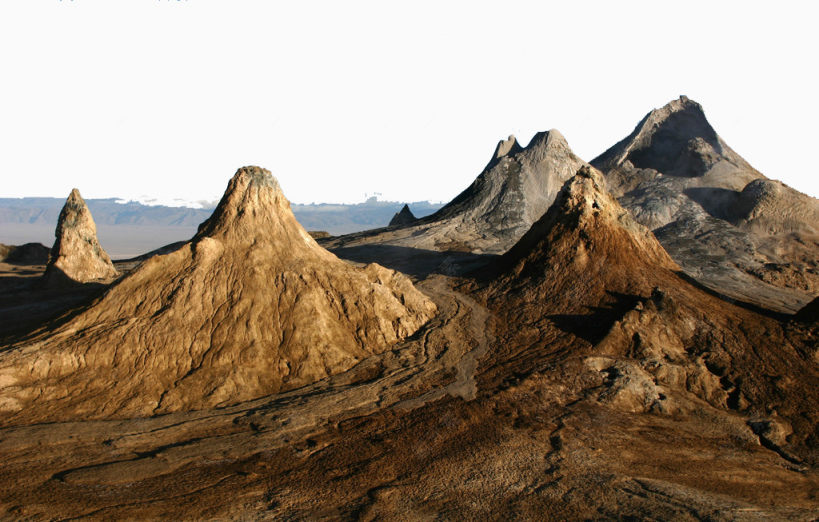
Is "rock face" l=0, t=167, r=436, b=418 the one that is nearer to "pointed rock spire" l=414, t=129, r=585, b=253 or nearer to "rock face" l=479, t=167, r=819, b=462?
"rock face" l=479, t=167, r=819, b=462

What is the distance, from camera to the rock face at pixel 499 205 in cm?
4462

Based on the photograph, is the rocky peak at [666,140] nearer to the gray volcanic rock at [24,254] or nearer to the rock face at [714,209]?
the rock face at [714,209]

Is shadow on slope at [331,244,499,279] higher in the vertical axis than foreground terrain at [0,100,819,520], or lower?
higher

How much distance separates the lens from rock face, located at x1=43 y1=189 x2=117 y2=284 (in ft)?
108

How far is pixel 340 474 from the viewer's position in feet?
40.2

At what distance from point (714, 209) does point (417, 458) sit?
4673 cm

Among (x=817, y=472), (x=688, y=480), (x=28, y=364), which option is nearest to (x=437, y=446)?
(x=688, y=480)

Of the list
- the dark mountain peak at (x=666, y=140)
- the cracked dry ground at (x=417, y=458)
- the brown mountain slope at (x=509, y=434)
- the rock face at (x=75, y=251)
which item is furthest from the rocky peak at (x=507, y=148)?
the cracked dry ground at (x=417, y=458)

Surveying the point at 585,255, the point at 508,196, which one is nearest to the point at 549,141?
the point at 508,196

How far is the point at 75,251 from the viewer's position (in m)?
33.5

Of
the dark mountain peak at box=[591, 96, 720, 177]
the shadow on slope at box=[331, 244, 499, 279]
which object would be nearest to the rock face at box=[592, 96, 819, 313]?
the dark mountain peak at box=[591, 96, 720, 177]

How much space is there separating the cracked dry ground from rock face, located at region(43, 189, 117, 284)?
22.3 m

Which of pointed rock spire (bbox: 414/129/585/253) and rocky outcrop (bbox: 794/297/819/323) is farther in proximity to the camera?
pointed rock spire (bbox: 414/129/585/253)

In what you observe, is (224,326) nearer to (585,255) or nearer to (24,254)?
(585,255)
